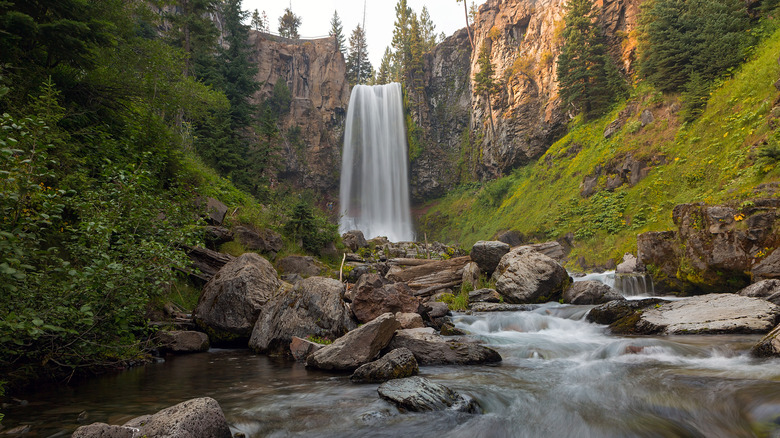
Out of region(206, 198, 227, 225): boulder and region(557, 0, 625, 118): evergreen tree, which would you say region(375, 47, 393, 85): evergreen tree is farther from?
→ region(206, 198, 227, 225): boulder

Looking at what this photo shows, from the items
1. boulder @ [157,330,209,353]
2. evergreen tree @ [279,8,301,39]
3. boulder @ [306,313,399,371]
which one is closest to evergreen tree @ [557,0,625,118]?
boulder @ [306,313,399,371]

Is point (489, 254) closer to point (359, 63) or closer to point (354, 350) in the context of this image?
point (354, 350)

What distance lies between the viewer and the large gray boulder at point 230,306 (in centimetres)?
812

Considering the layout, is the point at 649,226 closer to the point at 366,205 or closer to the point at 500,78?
the point at 500,78

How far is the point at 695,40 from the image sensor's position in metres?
19.4

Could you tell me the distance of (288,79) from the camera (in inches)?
1922

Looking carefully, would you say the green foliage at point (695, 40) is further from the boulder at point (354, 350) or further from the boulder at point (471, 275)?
the boulder at point (354, 350)

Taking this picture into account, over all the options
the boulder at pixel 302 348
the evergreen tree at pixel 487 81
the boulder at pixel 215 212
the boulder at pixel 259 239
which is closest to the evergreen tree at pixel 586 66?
the evergreen tree at pixel 487 81

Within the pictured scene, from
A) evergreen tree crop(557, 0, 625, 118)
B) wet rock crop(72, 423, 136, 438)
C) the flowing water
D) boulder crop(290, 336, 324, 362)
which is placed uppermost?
evergreen tree crop(557, 0, 625, 118)

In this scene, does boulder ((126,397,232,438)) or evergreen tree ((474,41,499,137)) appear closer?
boulder ((126,397,232,438))

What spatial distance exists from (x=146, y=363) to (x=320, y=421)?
13.6 ft

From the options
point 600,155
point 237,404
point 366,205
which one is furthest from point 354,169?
point 237,404

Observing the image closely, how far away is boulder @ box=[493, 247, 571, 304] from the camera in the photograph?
12070 mm

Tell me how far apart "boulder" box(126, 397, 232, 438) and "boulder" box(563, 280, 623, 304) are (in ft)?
36.3
